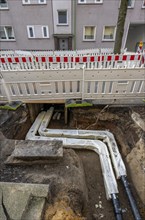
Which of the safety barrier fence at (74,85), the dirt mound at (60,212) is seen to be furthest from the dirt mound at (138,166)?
the dirt mound at (60,212)

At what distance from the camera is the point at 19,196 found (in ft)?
5.40

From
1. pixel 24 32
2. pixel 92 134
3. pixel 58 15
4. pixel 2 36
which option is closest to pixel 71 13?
pixel 58 15

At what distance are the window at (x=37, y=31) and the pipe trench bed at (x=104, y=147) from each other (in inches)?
284

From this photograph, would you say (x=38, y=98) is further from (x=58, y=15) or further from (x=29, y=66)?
(x=58, y=15)

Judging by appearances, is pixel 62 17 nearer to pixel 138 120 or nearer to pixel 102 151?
pixel 138 120

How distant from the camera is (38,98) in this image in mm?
4016

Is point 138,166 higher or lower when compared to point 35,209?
lower

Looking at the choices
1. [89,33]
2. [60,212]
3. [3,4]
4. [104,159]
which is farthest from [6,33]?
[60,212]

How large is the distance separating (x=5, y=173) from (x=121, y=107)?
337 centimetres

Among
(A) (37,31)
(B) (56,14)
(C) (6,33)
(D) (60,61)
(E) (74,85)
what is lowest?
(E) (74,85)

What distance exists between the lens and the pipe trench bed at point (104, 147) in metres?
2.53

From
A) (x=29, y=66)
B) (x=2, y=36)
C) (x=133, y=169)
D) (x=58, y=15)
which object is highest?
(x=58, y=15)

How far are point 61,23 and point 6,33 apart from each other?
3.85m

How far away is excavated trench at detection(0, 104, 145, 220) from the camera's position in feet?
6.61
